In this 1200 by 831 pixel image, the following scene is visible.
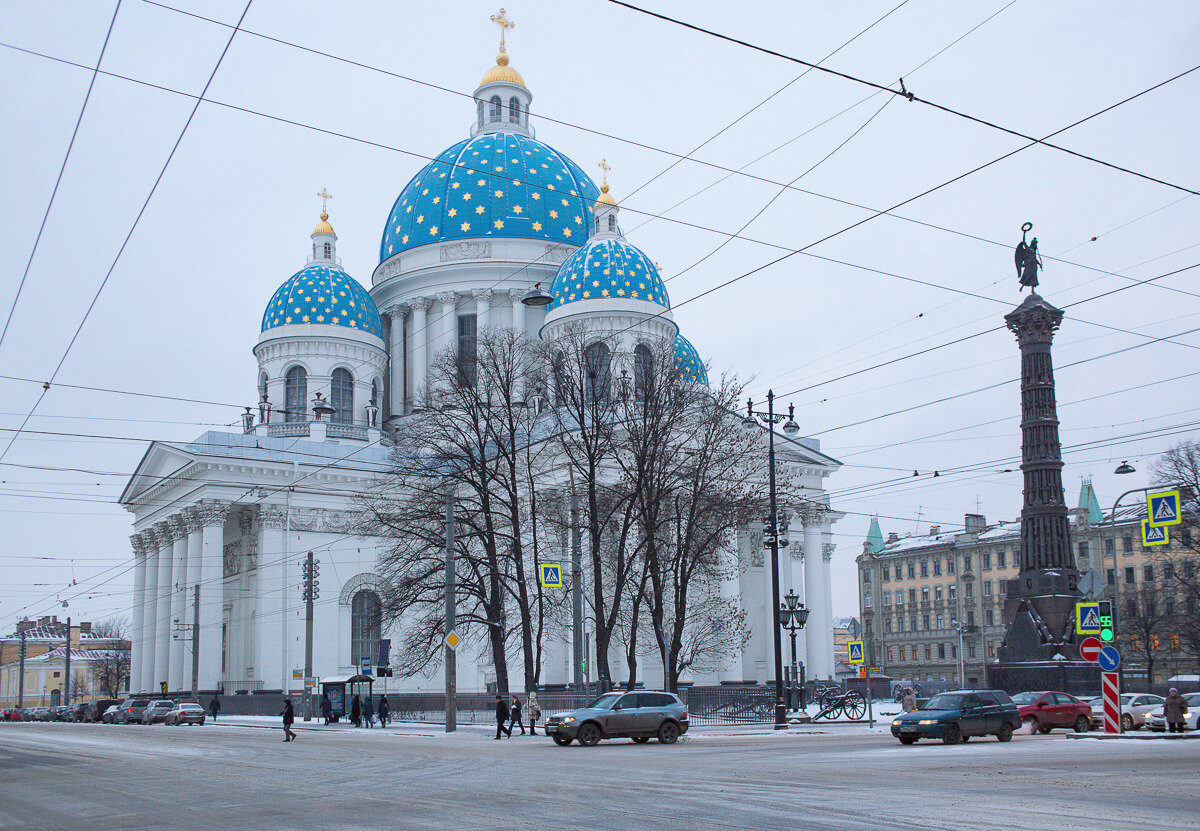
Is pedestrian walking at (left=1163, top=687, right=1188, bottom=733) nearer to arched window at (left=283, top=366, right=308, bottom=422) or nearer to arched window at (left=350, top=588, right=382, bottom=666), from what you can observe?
arched window at (left=350, top=588, right=382, bottom=666)

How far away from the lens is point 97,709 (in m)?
65.8

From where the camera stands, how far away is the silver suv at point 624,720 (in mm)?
27125

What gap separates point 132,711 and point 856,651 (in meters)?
37.3

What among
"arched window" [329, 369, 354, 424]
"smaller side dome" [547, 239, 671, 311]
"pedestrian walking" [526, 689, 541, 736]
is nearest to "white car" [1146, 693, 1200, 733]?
"pedestrian walking" [526, 689, 541, 736]

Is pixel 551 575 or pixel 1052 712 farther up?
pixel 551 575

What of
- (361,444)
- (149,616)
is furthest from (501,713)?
(149,616)

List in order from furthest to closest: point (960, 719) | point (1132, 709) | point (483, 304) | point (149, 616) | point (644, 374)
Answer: point (483, 304)
point (149, 616)
point (644, 374)
point (1132, 709)
point (960, 719)

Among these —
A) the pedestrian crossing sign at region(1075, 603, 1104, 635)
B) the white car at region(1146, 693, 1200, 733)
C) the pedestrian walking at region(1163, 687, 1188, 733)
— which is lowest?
the white car at region(1146, 693, 1200, 733)

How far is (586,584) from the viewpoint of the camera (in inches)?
1921

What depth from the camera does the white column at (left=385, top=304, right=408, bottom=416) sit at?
69.6m

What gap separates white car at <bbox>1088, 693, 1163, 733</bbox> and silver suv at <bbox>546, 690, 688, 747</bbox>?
11328mm

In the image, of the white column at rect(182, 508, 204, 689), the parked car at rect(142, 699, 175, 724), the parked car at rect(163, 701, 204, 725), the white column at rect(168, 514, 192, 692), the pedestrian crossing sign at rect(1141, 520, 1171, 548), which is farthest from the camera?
the white column at rect(168, 514, 192, 692)

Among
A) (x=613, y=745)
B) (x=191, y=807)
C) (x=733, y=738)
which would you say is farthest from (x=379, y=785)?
(x=733, y=738)

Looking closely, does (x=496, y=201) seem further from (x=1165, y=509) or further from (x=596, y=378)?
(x=1165, y=509)
